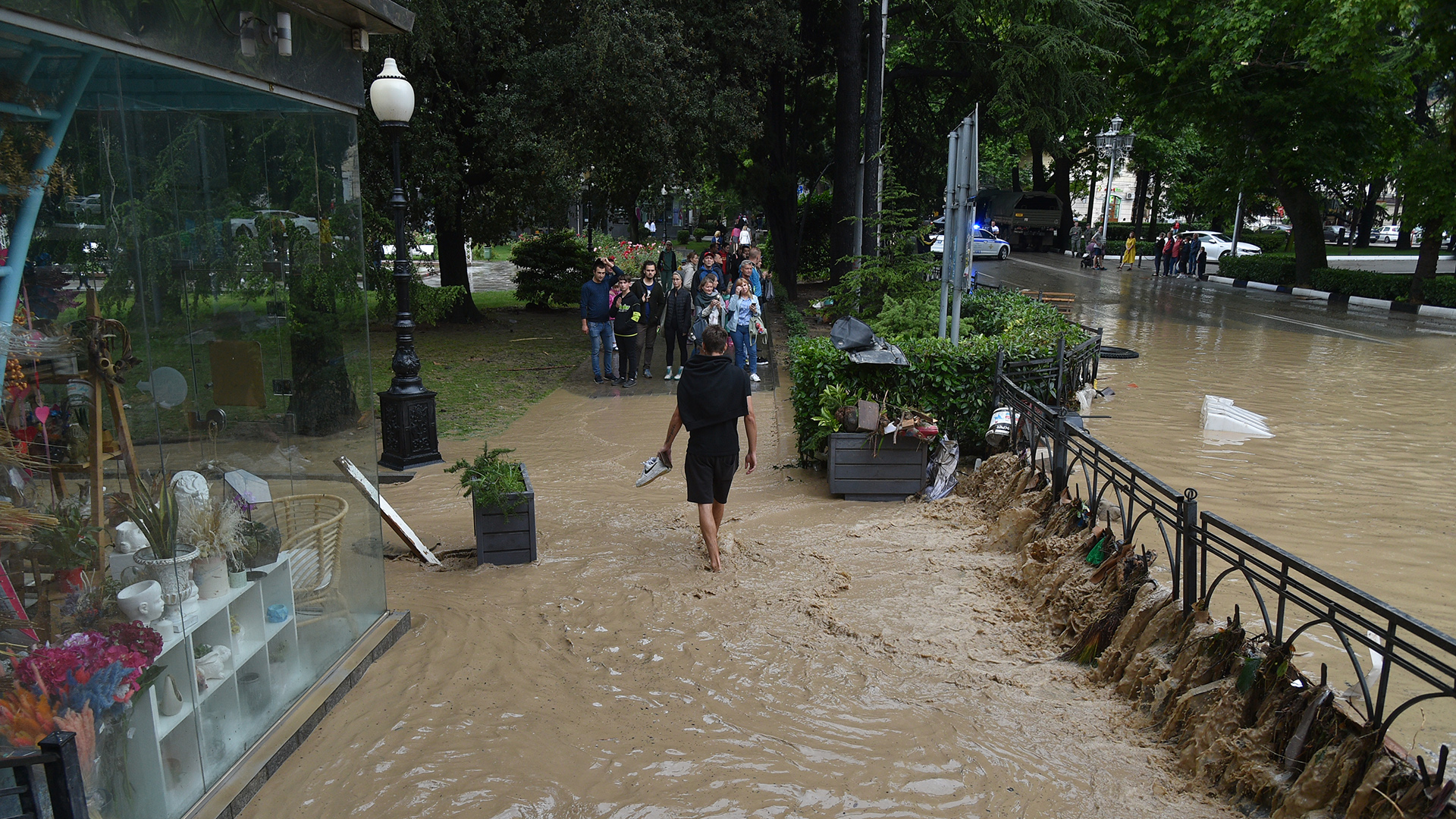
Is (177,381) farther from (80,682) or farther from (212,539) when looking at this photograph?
(80,682)

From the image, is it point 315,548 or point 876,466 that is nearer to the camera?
point 315,548

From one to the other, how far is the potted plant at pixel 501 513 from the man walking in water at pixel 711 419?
1.14 metres

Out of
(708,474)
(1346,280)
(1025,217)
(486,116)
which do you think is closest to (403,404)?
(708,474)

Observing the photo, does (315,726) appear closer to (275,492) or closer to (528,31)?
(275,492)

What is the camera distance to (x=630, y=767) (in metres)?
3.94

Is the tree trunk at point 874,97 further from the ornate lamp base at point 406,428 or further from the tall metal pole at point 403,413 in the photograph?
the ornate lamp base at point 406,428

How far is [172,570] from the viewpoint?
350cm

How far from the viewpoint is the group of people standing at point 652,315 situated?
1252cm

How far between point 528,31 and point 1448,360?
17.3 m

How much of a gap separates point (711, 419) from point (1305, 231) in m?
29.2

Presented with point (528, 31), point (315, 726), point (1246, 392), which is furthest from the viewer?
point (528, 31)

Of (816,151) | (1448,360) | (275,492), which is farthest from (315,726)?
(816,151)

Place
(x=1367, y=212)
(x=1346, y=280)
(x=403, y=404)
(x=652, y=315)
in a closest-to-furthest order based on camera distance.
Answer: (x=403, y=404) → (x=652, y=315) → (x=1346, y=280) → (x=1367, y=212)

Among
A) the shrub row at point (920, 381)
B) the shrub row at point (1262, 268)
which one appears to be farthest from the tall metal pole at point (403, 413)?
the shrub row at point (1262, 268)
